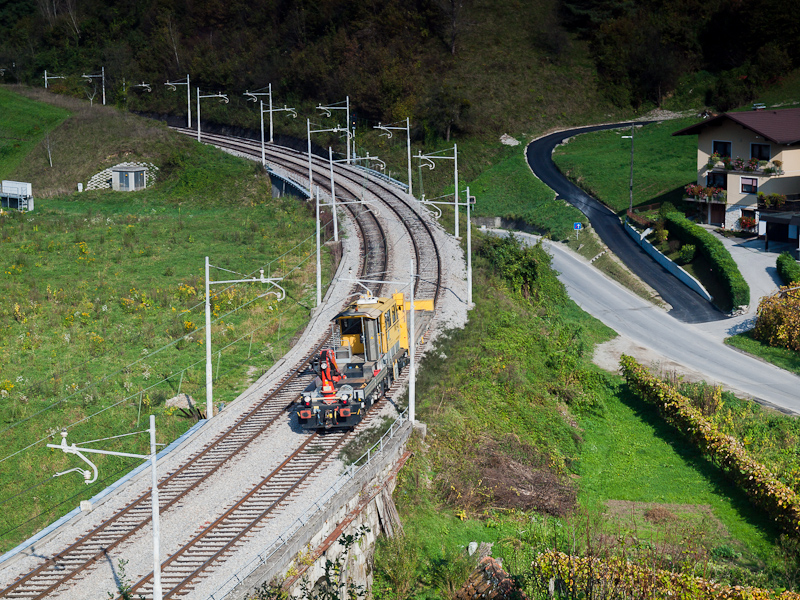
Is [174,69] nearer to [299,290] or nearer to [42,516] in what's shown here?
[299,290]

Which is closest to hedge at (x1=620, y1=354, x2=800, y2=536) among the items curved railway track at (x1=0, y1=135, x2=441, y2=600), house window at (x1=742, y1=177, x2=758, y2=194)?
curved railway track at (x1=0, y1=135, x2=441, y2=600)

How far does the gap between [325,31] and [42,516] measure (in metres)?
95.7

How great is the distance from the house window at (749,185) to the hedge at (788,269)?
858cm

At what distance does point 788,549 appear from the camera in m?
29.9

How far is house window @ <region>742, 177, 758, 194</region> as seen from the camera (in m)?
65.1

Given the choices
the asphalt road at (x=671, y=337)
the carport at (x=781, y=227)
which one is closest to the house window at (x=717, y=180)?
the carport at (x=781, y=227)

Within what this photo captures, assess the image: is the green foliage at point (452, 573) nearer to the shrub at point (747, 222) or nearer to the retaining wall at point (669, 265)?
the retaining wall at point (669, 265)

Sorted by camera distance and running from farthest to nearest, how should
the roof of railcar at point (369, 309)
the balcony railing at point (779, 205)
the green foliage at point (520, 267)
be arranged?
the balcony railing at point (779, 205), the green foliage at point (520, 267), the roof of railcar at point (369, 309)

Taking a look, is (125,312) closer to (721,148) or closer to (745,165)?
(745,165)

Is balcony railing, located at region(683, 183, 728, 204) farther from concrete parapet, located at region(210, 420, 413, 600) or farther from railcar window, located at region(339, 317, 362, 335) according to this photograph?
concrete parapet, located at region(210, 420, 413, 600)

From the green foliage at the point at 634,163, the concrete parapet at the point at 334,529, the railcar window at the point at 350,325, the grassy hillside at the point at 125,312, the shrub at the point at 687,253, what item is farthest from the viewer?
the green foliage at the point at 634,163

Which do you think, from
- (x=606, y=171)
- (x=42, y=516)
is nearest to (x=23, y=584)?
(x=42, y=516)

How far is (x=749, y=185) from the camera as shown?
215ft

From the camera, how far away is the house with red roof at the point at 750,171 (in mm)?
63438
